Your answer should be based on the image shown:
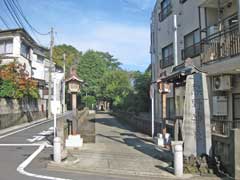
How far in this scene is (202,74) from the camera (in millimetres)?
12438

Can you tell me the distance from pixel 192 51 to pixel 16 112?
19.1 meters

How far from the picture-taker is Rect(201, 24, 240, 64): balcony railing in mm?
15414

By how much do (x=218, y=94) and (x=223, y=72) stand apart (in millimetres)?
2380

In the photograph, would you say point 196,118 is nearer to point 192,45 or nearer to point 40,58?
point 192,45

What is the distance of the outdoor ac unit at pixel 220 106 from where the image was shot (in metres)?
17.8

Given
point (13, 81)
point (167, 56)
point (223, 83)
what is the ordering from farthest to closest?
point (13, 81), point (167, 56), point (223, 83)

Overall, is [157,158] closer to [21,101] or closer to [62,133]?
[62,133]

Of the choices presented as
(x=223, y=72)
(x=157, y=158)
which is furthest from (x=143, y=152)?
(x=223, y=72)

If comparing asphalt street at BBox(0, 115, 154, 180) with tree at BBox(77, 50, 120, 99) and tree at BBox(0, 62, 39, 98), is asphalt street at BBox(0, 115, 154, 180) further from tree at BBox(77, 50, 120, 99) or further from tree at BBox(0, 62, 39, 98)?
tree at BBox(77, 50, 120, 99)

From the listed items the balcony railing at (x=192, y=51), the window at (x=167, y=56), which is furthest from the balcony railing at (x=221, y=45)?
the window at (x=167, y=56)

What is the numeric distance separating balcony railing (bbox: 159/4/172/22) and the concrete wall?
14.6 m

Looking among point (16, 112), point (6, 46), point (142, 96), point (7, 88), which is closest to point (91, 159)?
point (7, 88)

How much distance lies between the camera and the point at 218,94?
18469 millimetres

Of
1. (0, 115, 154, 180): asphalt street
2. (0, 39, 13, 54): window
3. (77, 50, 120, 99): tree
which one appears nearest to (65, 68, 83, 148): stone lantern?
(0, 115, 154, 180): asphalt street
